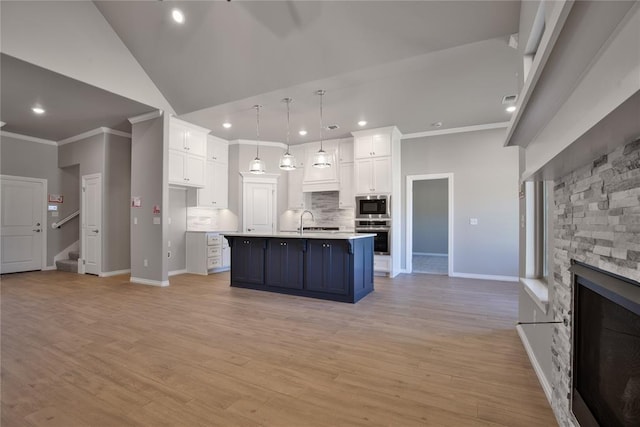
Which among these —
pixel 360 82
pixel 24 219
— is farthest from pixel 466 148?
pixel 24 219

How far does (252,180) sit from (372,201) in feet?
9.61

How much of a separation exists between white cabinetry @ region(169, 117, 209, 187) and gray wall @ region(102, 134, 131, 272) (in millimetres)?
1583

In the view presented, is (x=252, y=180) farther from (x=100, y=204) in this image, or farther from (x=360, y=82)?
(x=360, y=82)

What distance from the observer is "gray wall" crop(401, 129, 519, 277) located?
5.56 metres

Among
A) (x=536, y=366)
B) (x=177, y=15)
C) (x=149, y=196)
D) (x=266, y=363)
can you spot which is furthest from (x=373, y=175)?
(x=266, y=363)

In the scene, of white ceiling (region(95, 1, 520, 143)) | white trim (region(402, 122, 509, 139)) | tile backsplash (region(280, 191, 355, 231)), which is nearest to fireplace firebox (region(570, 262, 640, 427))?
white ceiling (region(95, 1, 520, 143))

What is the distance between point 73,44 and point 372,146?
489 cm

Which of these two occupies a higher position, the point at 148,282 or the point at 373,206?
the point at 373,206

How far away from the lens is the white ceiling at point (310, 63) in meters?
3.16

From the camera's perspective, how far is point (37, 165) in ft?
22.4

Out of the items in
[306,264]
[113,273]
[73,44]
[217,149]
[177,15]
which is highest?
[177,15]

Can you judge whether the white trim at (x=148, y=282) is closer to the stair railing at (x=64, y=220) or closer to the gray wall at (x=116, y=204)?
the gray wall at (x=116, y=204)

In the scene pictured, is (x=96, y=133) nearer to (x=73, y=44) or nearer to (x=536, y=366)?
(x=73, y=44)

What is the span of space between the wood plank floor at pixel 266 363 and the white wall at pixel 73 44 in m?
3.12
